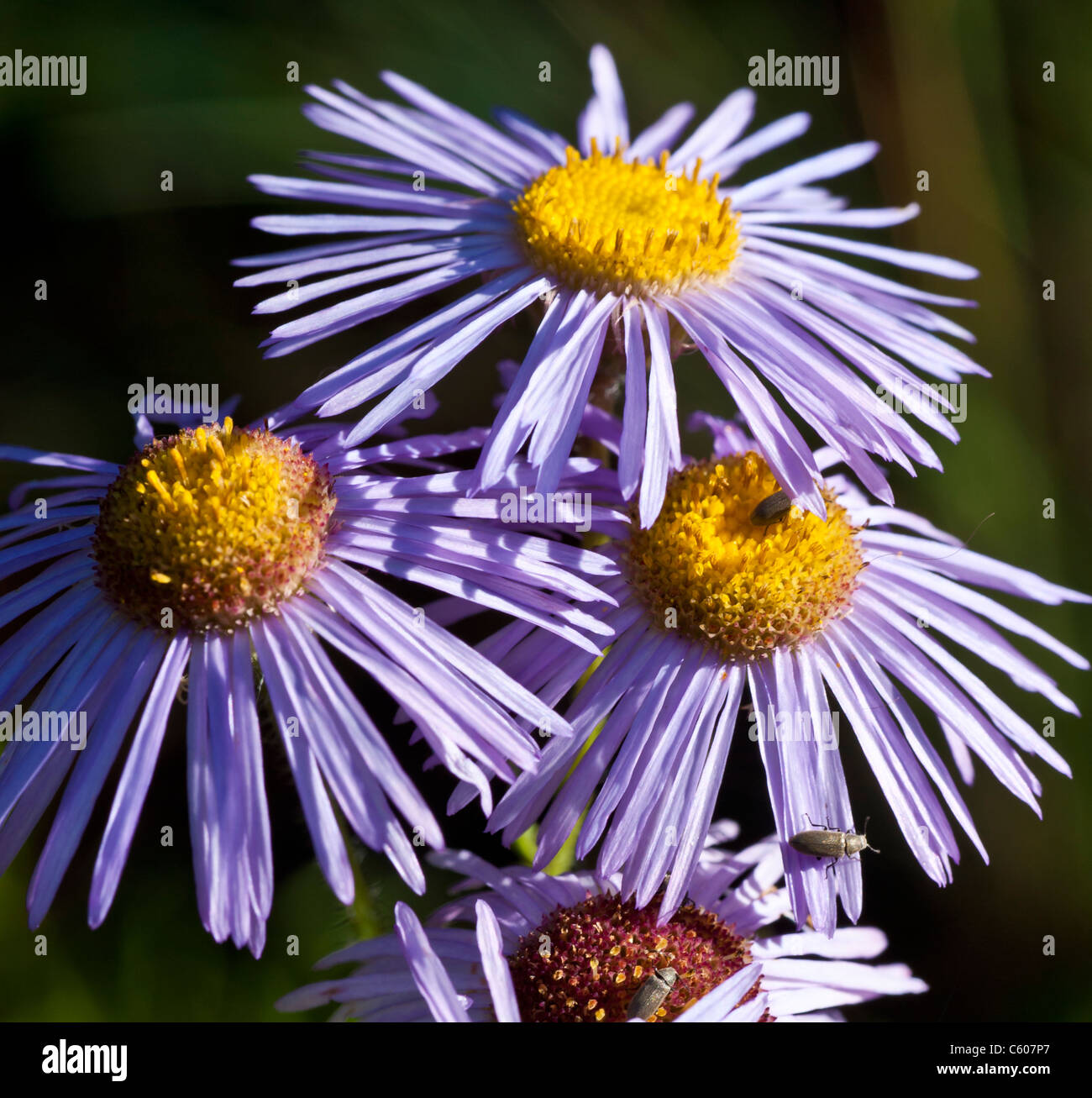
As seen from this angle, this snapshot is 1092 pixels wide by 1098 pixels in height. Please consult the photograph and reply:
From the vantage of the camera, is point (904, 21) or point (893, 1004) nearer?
point (893, 1004)

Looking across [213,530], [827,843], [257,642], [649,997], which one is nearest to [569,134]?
[213,530]

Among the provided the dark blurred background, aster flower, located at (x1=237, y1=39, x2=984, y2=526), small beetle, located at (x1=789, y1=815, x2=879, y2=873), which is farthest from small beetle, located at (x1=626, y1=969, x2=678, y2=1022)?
the dark blurred background

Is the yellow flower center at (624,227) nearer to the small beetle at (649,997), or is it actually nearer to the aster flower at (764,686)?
the aster flower at (764,686)

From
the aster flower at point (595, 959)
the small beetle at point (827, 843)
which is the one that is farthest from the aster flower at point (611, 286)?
the aster flower at point (595, 959)

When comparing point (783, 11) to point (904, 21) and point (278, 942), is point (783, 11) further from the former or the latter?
point (278, 942)

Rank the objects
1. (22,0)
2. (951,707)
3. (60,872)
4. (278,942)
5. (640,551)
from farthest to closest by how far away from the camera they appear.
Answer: (22,0)
(278,942)
(640,551)
(951,707)
(60,872)

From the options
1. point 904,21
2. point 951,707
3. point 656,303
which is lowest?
point 951,707

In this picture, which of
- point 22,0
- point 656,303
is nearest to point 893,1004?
point 656,303

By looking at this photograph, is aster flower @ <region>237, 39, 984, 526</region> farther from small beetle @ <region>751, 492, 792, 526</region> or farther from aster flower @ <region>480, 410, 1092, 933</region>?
aster flower @ <region>480, 410, 1092, 933</region>

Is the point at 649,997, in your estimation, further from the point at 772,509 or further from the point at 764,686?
the point at 772,509
